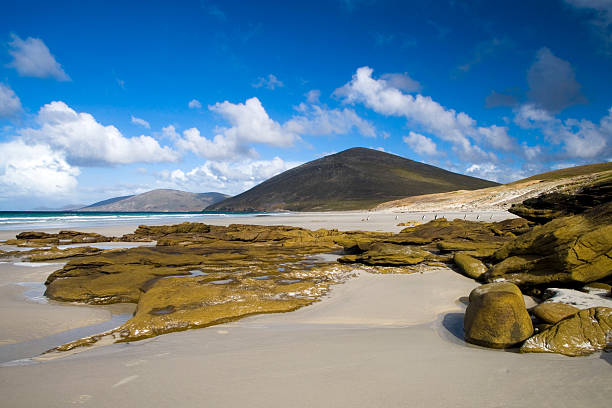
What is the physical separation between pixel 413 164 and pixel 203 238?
613 feet

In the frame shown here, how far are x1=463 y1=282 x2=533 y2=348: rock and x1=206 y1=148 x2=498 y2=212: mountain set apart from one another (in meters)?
120

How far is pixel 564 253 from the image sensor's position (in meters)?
6.96

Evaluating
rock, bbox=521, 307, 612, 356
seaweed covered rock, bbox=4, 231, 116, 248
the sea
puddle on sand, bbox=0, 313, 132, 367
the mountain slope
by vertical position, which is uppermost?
the mountain slope

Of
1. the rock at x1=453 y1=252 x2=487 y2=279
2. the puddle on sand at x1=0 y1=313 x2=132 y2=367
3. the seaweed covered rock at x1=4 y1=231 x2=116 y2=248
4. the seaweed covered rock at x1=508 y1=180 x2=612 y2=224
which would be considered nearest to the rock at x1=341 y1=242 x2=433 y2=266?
the rock at x1=453 y1=252 x2=487 y2=279

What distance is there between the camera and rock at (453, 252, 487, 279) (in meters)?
9.73

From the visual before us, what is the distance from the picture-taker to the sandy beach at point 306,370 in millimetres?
3232

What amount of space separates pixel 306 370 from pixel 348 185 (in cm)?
15563

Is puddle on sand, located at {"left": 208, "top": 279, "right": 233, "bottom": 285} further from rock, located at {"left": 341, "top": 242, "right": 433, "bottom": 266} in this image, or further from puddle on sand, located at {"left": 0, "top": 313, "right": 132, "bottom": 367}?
rock, located at {"left": 341, "top": 242, "right": 433, "bottom": 266}

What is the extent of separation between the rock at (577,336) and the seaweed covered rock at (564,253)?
2583mm

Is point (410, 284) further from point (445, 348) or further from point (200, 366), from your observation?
point (200, 366)

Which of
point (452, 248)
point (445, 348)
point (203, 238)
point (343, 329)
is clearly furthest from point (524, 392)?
point (203, 238)

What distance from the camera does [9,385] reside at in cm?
369

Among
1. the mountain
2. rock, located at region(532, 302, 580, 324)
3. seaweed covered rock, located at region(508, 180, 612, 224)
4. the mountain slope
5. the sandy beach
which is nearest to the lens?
the sandy beach

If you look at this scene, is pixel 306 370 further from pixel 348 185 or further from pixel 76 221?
pixel 348 185
